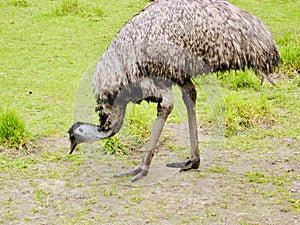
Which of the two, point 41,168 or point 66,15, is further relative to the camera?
point 66,15

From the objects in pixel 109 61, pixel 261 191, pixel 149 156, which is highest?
pixel 109 61

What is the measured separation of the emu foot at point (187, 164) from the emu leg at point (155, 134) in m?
0.38

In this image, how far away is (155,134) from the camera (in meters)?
4.77

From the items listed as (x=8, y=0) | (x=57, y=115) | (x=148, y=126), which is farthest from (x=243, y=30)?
(x=8, y=0)

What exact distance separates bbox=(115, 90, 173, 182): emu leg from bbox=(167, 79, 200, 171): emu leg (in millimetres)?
279

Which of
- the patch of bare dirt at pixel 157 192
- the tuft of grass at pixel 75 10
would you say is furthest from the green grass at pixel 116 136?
the tuft of grass at pixel 75 10

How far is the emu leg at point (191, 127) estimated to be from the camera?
16.2ft

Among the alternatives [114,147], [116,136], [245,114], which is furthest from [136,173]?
[245,114]

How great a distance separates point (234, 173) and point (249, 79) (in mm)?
2512

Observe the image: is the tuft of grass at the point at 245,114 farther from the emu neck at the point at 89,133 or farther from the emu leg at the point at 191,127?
the emu neck at the point at 89,133

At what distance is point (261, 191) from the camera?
480cm

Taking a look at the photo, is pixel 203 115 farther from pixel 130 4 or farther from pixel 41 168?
pixel 130 4

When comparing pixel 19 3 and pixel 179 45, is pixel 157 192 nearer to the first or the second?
pixel 179 45

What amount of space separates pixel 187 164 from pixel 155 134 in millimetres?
582
